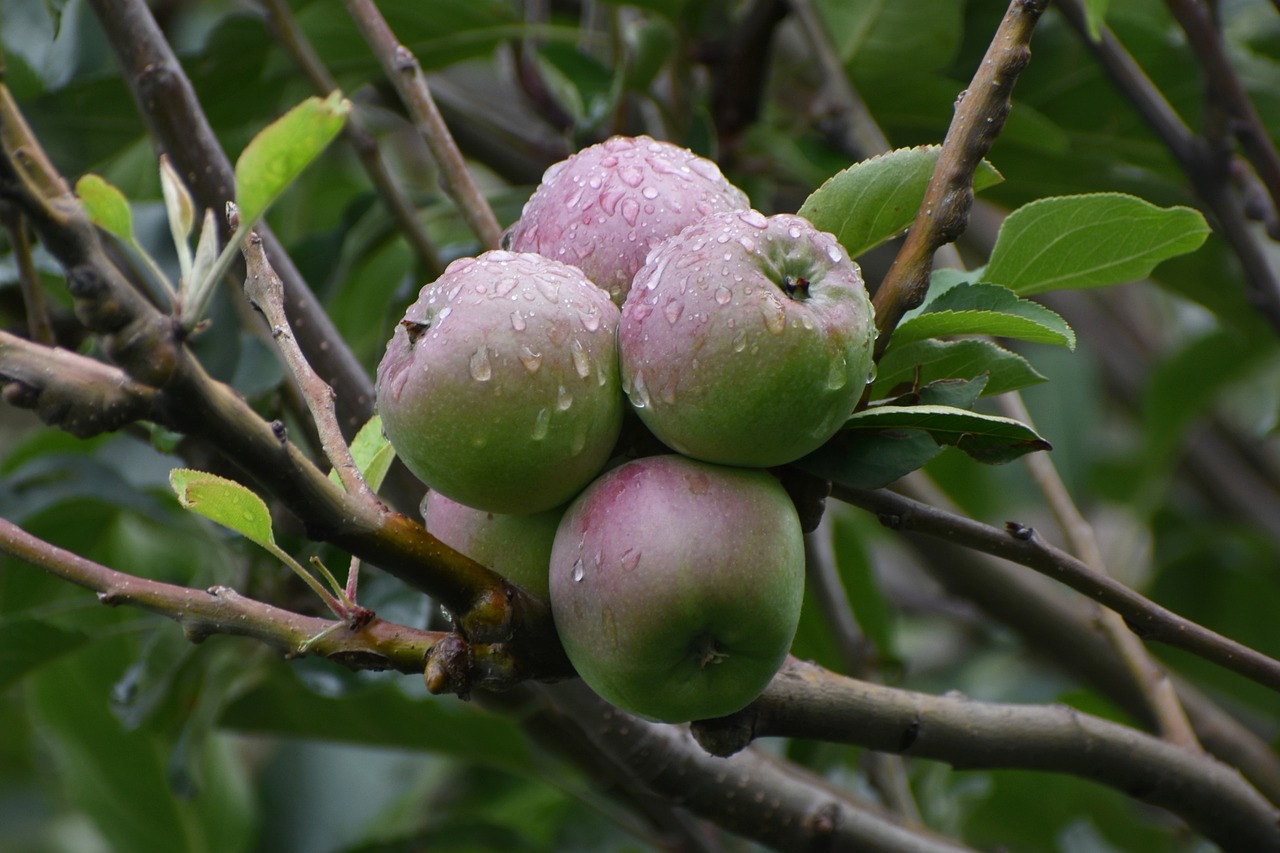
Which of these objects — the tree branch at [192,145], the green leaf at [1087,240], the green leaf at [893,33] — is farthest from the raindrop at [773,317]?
the green leaf at [893,33]

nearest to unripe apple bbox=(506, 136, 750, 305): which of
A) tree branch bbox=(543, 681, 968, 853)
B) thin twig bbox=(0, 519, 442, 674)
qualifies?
thin twig bbox=(0, 519, 442, 674)

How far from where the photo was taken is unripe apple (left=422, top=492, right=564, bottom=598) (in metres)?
0.63

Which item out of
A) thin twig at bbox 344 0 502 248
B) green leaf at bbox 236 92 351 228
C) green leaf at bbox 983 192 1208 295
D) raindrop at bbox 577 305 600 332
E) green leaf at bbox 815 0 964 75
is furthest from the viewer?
green leaf at bbox 815 0 964 75

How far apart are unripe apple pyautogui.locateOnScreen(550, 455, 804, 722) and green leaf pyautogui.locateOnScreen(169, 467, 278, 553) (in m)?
0.14

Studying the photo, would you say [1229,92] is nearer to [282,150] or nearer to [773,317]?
[773,317]

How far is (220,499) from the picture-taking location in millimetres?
553

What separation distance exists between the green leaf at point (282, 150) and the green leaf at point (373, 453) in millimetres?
190

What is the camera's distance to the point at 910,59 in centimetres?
139

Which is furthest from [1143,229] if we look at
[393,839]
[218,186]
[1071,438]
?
[1071,438]

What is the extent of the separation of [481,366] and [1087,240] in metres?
0.36

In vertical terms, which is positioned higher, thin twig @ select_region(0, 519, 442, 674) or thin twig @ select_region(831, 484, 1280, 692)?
thin twig @ select_region(0, 519, 442, 674)

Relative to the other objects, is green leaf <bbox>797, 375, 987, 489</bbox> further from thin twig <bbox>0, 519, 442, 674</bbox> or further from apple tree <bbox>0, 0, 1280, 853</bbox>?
thin twig <bbox>0, 519, 442, 674</bbox>

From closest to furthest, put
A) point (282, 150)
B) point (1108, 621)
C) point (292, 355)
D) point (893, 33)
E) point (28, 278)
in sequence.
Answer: point (282, 150), point (292, 355), point (28, 278), point (1108, 621), point (893, 33)

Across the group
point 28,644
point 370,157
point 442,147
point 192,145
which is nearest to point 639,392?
point 442,147
